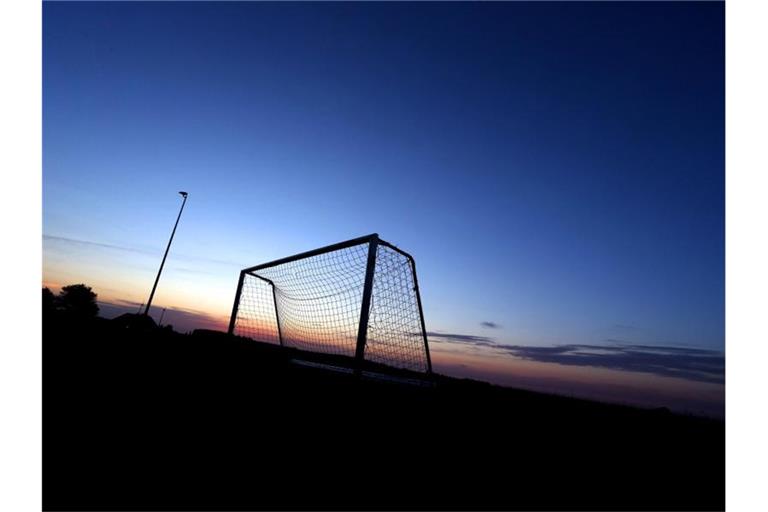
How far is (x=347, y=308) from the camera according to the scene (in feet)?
21.2

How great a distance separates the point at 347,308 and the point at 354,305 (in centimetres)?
23

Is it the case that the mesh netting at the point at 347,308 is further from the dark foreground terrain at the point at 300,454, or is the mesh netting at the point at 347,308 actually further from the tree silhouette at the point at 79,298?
the tree silhouette at the point at 79,298

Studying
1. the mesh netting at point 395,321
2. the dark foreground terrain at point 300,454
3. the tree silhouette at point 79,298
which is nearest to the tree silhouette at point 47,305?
the dark foreground terrain at point 300,454

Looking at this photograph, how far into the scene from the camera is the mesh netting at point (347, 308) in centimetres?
610

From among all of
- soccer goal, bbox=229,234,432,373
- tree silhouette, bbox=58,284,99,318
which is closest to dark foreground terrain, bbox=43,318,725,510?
soccer goal, bbox=229,234,432,373

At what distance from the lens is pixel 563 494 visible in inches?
72.7

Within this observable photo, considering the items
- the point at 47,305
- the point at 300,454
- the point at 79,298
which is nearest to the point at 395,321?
the point at 300,454

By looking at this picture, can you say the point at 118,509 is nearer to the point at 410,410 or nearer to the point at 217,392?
the point at 217,392

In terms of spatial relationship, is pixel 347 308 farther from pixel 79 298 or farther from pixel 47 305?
pixel 79 298
